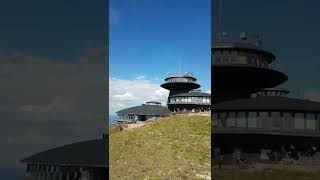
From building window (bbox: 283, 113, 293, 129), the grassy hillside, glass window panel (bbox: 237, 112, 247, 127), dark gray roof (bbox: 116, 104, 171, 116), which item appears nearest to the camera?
building window (bbox: 283, 113, 293, 129)

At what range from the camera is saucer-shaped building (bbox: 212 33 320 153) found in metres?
7.16

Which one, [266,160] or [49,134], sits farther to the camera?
[266,160]

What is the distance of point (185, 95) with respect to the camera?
19266 millimetres

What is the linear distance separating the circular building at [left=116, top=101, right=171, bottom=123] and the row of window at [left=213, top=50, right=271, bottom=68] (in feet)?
31.0

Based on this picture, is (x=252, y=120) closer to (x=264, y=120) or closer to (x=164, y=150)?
(x=264, y=120)

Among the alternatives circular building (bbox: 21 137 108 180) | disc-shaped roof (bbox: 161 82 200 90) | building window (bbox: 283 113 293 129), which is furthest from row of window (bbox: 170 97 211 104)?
building window (bbox: 283 113 293 129)

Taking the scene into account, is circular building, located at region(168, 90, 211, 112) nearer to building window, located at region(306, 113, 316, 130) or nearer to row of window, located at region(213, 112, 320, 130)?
row of window, located at region(213, 112, 320, 130)

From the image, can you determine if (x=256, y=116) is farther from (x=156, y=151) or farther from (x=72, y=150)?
(x=156, y=151)

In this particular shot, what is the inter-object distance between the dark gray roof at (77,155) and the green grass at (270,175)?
1.84 m

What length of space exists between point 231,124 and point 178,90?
12.6 m

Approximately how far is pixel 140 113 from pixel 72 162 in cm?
A: 1020

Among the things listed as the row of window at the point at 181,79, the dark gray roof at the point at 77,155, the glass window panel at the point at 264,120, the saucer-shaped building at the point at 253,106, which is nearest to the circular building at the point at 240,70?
the saucer-shaped building at the point at 253,106

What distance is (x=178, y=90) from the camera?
2022 centimetres

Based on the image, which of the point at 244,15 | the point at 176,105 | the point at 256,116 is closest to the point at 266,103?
the point at 256,116
